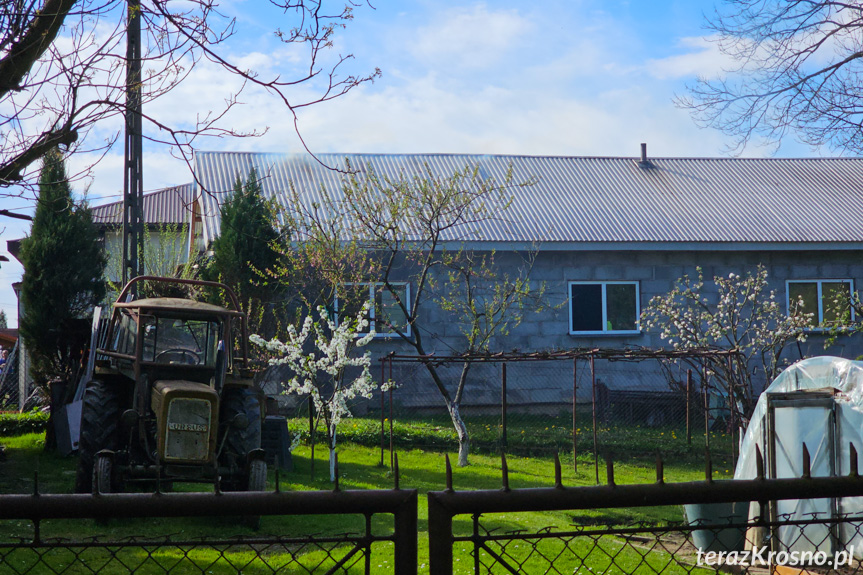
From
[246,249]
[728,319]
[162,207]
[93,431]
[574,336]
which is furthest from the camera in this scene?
[162,207]

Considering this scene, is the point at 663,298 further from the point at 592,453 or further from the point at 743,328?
the point at 592,453

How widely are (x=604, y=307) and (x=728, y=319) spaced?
8.19 ft

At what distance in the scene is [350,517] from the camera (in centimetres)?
920

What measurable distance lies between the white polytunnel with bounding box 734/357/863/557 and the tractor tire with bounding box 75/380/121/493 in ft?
21.0

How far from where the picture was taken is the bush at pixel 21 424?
13328 mm

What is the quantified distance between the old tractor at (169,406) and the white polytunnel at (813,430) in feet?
16.3

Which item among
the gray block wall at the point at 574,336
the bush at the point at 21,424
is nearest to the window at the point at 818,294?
the gray block wall at the point at 574,336

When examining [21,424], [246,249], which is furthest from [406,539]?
[21,424]

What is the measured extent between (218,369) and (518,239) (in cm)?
909

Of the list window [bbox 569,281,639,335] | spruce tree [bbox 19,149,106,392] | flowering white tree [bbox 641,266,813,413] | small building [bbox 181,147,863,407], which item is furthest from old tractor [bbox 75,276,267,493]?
window [bbox 569,281,639,335]

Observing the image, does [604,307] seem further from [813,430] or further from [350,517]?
[813,430]

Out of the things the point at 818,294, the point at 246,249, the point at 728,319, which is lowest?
the point at 728,319

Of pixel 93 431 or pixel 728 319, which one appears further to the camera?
pixel 728 319

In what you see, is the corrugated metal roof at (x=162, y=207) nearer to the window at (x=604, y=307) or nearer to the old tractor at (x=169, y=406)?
the window at (x=604, y=307)
